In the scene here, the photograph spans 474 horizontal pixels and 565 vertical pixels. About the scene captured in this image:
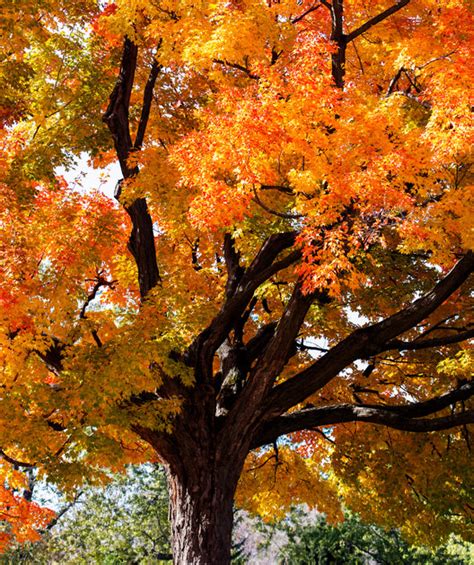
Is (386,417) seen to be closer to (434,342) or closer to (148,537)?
(434,342)

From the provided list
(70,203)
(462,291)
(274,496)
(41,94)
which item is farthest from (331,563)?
(41,94)

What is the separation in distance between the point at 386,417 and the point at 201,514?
2.97 metres

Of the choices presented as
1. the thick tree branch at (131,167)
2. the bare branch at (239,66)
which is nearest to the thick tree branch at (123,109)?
the thick tree branch at (131,167)

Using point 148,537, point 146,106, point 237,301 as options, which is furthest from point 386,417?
point 148,537

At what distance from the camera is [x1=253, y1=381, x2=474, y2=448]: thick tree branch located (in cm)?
948

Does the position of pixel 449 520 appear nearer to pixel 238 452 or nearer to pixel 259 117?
pixel 238 452

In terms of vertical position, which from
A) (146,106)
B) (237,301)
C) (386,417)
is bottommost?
(386,417)

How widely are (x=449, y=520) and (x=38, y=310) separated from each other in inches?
327

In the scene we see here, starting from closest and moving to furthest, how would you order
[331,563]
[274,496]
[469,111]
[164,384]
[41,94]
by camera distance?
[469,111] < [164,384] < [41,94] < [274,496] < [331,563]

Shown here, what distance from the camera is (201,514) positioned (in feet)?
28.9

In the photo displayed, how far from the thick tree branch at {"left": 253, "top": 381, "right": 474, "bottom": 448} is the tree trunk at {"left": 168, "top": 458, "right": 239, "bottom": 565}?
3.34 ft

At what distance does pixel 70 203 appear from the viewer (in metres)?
11.1

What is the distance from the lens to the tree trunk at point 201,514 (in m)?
8.61

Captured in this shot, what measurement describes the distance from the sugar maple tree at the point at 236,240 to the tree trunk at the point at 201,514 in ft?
0.09
